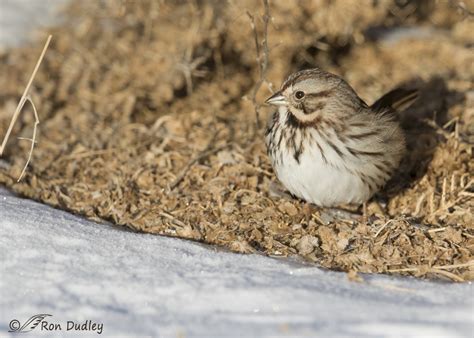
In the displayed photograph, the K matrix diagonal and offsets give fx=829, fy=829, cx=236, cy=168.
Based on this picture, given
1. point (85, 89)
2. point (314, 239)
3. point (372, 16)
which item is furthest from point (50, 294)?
point (372, 16)

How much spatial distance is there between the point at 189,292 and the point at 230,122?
2669mm

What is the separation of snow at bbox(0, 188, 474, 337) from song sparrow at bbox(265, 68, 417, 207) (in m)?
0.65

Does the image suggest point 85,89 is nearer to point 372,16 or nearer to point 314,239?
point 372,16

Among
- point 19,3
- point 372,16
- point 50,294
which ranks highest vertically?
point 372,16

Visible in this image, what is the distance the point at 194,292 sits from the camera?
12.5ft

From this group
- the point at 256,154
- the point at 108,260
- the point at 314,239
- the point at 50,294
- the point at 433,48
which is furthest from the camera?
the point at 433,48

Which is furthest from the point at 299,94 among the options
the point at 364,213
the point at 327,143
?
the point at 364,213

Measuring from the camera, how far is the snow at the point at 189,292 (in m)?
3.47

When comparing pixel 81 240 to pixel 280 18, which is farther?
pixel 280 18

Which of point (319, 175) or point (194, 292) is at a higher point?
point (319, 175)

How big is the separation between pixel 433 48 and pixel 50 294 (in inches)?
186

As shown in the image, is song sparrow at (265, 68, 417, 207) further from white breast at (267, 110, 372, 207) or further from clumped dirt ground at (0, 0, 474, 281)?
clumped dirt ground at (0, 0, 474, 281)

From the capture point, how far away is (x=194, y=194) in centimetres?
522

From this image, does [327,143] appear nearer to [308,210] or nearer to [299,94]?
[299,94]
